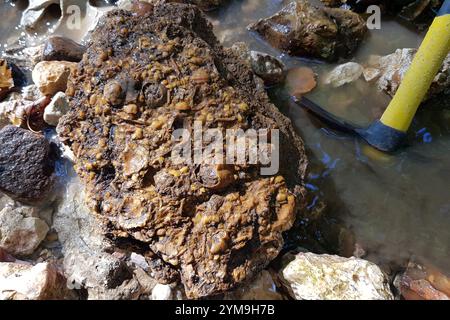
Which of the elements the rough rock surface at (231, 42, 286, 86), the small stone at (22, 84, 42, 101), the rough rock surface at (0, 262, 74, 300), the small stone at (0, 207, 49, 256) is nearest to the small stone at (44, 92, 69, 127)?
the small stone at (22, 84, 42, 101)

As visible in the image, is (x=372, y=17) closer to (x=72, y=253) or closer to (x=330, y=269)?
(x=330, y=269)

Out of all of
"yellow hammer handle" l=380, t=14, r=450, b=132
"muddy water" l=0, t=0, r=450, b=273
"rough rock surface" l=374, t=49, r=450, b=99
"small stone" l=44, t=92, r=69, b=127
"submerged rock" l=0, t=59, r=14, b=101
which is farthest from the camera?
"submerged rock" l=0, t=59, r=14, b=101

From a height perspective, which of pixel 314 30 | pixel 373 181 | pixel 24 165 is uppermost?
pixel 314 30

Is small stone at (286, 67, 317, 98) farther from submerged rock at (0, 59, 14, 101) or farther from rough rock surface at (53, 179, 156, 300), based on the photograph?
submerged rock at (0, 59, 14, 101)

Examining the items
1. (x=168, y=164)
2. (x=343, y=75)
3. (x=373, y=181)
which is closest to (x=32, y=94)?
(x=168, y=164)

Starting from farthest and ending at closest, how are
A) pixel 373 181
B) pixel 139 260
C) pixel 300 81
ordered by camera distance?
pixel 300 81 < pixel 373 181 < pixel 139 260

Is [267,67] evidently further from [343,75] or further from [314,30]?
[343,75]
